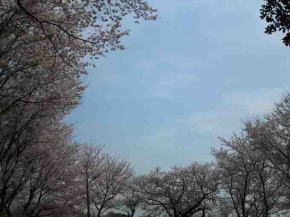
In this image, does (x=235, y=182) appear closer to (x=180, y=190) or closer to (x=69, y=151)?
(x=180, y=190)

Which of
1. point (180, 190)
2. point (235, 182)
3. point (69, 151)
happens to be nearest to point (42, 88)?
point (69, 151)

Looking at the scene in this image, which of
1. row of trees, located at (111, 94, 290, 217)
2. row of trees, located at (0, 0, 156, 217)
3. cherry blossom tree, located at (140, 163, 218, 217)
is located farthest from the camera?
cherry blossom tree, located at (140, 163, 218, 217)

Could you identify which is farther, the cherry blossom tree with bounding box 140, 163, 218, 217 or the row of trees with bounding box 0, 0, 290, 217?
the cherry blossom tree with bounding box 140, 163, 218, 217

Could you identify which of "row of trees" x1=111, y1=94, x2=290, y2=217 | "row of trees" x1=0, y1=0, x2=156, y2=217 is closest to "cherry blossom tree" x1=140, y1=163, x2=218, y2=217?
"row of trees" x1=111, y1=94, x2=290, y2=217

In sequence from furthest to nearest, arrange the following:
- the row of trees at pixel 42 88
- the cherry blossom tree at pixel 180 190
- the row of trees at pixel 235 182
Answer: the cherry blossom tree at pixel 180 190 < the row of trees at pixel 235 182 < the row of trees at pixel 42 88

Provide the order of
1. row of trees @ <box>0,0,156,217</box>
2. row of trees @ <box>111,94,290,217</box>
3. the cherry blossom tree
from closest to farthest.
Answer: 1. row of trees @ <box>0,0,156,217</box>
2. row of trees @ <box>111,94,290,217</box>
3. the cherry blossom tree

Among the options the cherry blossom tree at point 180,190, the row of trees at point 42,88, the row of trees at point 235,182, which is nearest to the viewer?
the row of trees at point 42,88

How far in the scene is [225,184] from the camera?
34.6m

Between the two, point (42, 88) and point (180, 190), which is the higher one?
point (180, 190)

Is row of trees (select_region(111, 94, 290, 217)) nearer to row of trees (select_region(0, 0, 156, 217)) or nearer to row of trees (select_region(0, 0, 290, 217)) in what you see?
row of trees (select_region(0, 0, 290, 217))

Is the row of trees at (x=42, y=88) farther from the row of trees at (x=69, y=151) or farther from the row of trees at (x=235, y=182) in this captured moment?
the row of trees at (x=235, y=182)

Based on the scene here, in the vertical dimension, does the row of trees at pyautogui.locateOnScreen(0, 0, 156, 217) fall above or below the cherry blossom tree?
below

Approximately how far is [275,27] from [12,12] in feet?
25.8

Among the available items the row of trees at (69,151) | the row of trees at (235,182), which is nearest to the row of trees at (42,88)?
the row of trees at (69,151)
